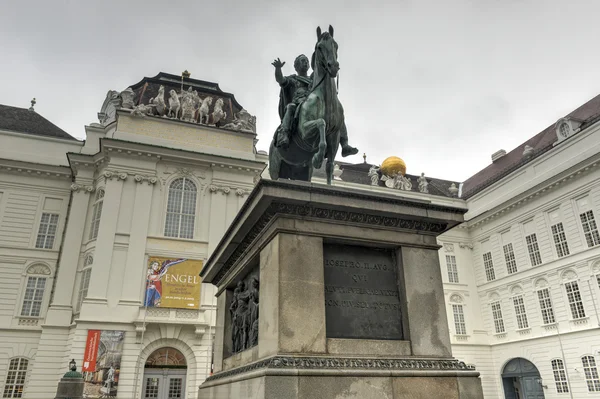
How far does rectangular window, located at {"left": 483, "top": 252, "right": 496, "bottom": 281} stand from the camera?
121 ft

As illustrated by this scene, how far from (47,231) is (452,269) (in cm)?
3083

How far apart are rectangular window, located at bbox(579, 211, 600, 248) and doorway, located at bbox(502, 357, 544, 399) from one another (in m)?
10.2

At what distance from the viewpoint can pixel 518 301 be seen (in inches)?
1332

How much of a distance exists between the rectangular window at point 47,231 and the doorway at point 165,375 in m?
10.6

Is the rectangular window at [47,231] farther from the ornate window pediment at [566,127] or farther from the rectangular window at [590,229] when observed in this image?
the ornate window pediment at [566,127]

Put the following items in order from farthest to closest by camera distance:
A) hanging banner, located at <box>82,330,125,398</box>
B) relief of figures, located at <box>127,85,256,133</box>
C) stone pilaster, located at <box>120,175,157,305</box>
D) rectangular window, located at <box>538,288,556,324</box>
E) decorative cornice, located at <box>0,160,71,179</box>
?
rectangular window, located at <box>538,288,556,324</box>
relief of figures, located at <box>127,85,256,133</box>
decorative cornice, located at <box>0,160,71,179</box>
stone pilaster, located at <box>120,175,157,305</box>
hanging banner, located at <box>82,330,125,398</box>

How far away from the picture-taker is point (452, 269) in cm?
3872

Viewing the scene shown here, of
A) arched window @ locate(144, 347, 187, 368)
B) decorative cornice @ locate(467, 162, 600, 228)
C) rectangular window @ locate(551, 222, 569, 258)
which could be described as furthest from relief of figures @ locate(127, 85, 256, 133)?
rectangular window @ locate(551, 222, 569, 258)

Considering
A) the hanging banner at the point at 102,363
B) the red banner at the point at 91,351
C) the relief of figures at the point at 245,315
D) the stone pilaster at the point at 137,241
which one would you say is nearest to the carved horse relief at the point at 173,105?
the stone pilaster at the point at 137,241

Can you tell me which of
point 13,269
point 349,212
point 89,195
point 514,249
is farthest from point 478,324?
point 349,212

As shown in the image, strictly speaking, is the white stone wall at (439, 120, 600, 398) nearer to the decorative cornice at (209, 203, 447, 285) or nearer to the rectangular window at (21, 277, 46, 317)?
the decorative cornice at (209, 203, 447, 285)

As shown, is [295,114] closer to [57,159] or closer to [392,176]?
[57,159]

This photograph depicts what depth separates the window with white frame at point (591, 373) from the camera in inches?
1051

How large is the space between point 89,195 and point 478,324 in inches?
1219
